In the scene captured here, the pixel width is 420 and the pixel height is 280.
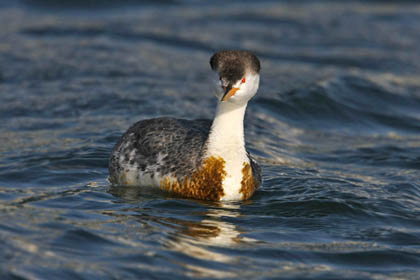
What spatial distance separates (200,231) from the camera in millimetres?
8828

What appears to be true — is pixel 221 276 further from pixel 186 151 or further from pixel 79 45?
pixel 79 45

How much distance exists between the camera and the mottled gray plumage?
9.80 m

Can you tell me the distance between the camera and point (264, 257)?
825 cm

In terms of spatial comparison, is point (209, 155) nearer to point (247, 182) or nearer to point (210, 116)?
point (247, 182)

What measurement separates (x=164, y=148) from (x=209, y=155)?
648 millimetres

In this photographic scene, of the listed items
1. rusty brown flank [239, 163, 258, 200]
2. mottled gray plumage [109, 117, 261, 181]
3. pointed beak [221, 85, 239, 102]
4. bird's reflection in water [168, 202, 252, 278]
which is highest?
pointed beak [221, 85, 239, 102]

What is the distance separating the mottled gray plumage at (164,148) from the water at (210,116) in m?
0.36

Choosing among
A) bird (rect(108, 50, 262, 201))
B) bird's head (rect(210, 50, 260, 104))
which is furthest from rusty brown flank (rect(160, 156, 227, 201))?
bird's head (rect(210, 50, 260, 104))

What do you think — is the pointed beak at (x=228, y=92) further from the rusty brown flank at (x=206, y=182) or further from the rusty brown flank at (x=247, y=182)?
the rusty brown flank at (x=247, y=182)

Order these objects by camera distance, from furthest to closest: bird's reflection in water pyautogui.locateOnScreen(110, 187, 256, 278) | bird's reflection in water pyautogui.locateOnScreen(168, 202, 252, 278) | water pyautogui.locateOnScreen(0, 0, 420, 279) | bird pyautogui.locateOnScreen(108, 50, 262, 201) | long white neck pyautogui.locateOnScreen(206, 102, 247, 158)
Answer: long white neck pyautogui.locateOnScreen(206, 102, 247, 158), bird pyautogui.locateOnScreen(108, 50, 262, 201), water pyautogui.locateOnScreen(0, 0, 420, 279), bird's reflection in water pyautogui.locateOnScreen(110, 187, 256, 278), bird's reflection in water pyautogui.locateOnScreen(168, 202, 252, 278)

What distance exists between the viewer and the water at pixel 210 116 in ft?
26.8

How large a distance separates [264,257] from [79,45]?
12.6 m

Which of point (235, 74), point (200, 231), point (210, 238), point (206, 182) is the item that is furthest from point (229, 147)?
point (210, 238)

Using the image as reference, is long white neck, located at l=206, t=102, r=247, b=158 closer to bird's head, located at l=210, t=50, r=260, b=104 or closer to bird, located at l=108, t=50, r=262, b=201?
bird, located at l=108, t=50, r=262, b=201
